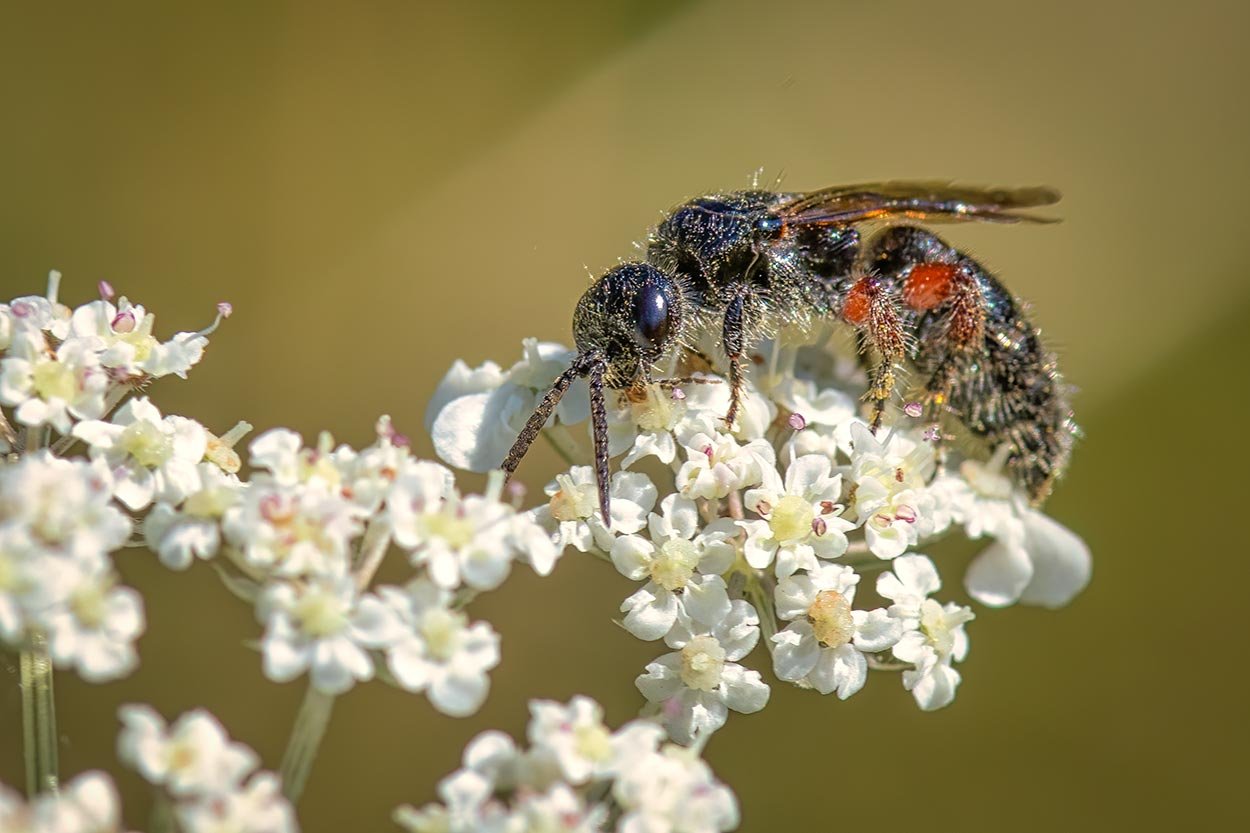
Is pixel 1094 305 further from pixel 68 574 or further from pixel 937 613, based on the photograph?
pixel 68 574

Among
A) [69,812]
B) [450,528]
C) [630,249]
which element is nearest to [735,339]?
[450,528]

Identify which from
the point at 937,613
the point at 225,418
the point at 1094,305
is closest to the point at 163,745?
the point at 937,613

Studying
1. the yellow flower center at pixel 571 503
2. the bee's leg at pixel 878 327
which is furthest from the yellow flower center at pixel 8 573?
the bee's leg at pixel 878 327

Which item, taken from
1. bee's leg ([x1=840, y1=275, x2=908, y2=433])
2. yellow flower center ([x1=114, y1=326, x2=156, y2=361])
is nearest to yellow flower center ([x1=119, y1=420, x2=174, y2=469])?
yellow flower center ([x1=114, y1=326, x2=156, y2=361])

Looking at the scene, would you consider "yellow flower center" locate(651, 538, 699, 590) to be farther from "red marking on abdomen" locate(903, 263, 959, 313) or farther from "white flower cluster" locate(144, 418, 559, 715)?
"red marking on abdomen" locate(903, 263, 959, 313)

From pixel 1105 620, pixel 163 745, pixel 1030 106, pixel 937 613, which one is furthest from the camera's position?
pixel 1030 106

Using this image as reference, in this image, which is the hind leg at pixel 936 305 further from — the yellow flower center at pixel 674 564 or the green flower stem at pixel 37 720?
the green flower stem at pixel 37 720
